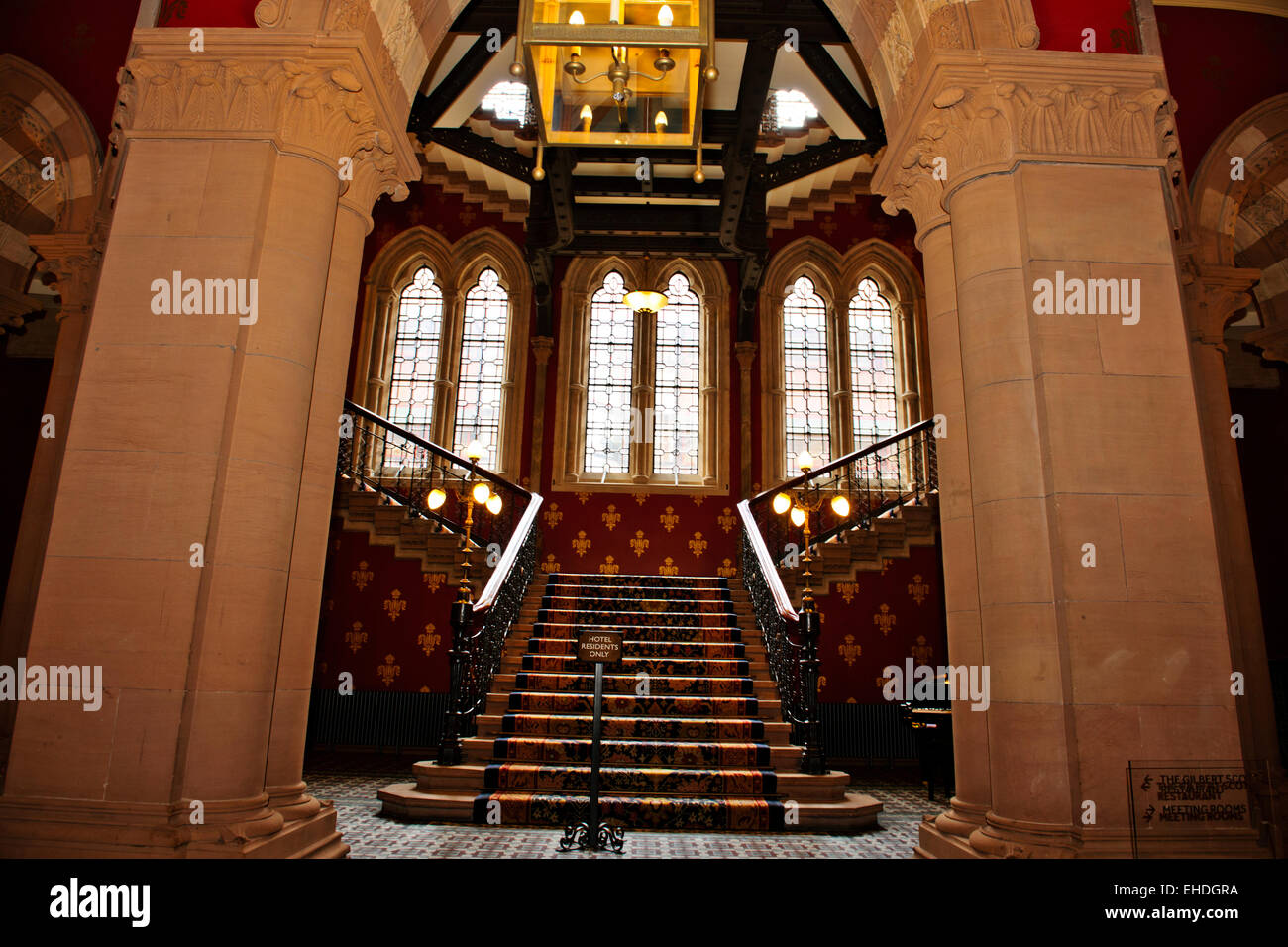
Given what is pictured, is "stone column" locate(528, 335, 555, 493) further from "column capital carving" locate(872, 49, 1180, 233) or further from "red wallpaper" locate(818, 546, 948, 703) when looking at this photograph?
"column capital carving" locate(872, 49, 1180, 233)

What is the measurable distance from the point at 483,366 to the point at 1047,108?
897 cm

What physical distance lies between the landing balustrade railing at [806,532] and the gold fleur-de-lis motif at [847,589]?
Answer: 447 mm

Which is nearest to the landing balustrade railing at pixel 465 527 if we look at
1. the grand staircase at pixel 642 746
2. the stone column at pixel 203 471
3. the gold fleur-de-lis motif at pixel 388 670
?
the grand staircase at pixel 642 746

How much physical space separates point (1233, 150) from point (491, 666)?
7.48 meters

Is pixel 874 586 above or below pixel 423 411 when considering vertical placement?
below

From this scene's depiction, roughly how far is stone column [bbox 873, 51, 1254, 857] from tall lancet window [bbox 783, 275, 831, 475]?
7.20 m

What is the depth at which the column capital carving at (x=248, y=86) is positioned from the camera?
3893mm

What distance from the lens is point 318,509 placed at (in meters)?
4.06

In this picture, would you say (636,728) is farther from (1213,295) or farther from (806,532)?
(1213,295)

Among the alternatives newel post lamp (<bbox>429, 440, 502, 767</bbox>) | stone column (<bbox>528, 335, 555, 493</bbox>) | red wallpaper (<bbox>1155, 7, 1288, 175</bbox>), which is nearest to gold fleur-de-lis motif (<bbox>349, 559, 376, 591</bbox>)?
stone column (<bbox>528, 335, 555, 493</bbox>)

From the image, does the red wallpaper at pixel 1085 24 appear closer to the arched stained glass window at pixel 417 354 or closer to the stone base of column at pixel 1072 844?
the stone base of column at pixel 1072 844
